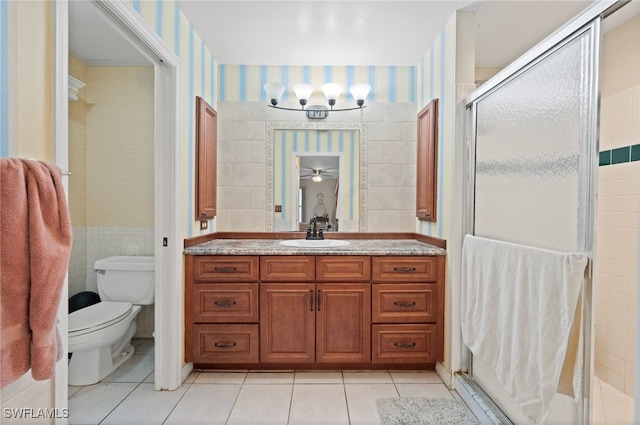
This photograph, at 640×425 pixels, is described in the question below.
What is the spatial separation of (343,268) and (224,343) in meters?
0.94

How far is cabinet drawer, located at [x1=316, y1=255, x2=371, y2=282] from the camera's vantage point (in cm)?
229

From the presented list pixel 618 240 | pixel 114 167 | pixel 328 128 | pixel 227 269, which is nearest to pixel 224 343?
pixel 227 269

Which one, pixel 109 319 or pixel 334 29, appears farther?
pixel 334 29

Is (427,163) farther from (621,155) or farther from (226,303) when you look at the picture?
(226,303)

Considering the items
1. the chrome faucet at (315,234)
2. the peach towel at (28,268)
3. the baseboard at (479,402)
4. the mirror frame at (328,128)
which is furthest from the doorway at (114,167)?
the baseboard at (479,402)

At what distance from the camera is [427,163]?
100 inches

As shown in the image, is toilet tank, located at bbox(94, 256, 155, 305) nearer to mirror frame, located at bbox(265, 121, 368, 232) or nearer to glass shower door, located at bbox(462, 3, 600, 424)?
mirror frame, located at bbox(265, 121, 368, 232)

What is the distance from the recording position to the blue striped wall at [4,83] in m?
0.94

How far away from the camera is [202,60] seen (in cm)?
253

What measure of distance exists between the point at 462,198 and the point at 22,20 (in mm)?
2133

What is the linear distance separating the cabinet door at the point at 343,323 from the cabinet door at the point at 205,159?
1.04 m

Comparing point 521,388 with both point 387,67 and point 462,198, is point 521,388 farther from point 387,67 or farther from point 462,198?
point 387,67

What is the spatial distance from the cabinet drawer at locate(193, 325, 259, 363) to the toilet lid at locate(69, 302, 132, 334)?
1.69ft

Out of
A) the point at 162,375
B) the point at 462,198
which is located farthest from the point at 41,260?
the point at 462,198
